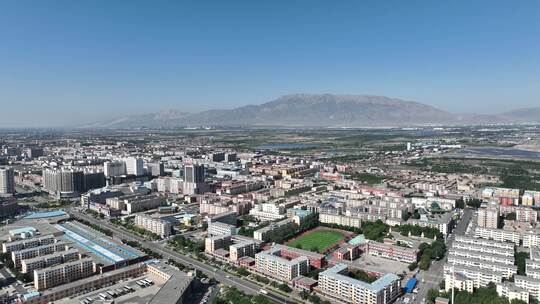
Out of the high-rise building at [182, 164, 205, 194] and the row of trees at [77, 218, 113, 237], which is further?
the high-rise building at [182, 164, 205, 194]

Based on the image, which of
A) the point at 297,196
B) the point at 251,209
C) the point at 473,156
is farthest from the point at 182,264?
the point at 473,156

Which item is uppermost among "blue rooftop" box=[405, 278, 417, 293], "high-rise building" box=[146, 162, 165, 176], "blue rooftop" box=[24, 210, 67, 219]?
"high-rise building" box=[146, 162, 165, 176]

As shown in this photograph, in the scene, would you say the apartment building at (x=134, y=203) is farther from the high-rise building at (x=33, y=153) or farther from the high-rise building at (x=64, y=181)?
the high-rise building at (x=33, y=153)

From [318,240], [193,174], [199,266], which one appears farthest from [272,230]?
[193,174]

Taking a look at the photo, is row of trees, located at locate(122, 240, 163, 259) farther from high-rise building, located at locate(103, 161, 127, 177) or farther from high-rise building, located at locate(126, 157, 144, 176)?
high-rise building, located at locate(126, 157, 144, 176)

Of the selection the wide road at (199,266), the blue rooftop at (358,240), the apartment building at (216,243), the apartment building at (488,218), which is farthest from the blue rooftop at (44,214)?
the apartment building at (488,218)

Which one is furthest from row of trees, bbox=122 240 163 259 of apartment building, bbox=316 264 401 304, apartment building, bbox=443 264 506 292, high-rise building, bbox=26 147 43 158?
high-rise building, bbox=26 147 43 158

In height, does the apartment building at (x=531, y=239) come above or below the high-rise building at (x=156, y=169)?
below

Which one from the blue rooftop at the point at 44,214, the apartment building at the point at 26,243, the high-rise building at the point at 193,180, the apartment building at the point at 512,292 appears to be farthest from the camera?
the high-rise building at the point at 193,180
